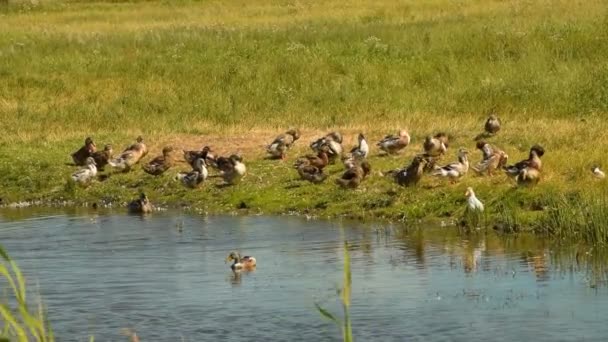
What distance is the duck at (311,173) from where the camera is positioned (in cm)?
2372

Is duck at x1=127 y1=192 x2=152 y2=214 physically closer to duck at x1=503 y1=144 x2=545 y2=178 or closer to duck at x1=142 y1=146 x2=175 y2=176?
duck at x1=142 y1=146 x2=175 y2=176

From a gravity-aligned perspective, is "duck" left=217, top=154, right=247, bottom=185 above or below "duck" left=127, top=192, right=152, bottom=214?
above

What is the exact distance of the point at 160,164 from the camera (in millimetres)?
26078

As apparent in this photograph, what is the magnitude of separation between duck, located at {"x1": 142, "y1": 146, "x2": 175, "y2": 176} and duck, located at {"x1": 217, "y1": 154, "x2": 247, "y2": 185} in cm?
160

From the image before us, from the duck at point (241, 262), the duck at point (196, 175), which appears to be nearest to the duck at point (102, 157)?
the duck at point (196, 175)

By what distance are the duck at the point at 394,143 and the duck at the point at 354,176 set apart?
1.70 meters

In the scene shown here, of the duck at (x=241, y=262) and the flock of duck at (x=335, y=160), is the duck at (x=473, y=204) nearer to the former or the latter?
the flock of duck at (x=335, y=160)

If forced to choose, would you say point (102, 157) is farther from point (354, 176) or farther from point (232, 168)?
point (354, 176)

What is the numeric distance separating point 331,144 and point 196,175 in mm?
2527

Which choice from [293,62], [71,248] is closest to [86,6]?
[293,62]

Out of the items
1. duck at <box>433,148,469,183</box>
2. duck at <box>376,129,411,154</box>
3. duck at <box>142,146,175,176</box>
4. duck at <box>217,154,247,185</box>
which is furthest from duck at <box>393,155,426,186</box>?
duck at <box>142,146,175,176</box>

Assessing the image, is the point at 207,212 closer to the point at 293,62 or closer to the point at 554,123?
the point at 554,123

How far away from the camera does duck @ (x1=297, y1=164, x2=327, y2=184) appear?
23719 mm

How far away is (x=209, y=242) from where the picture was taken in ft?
67.1
